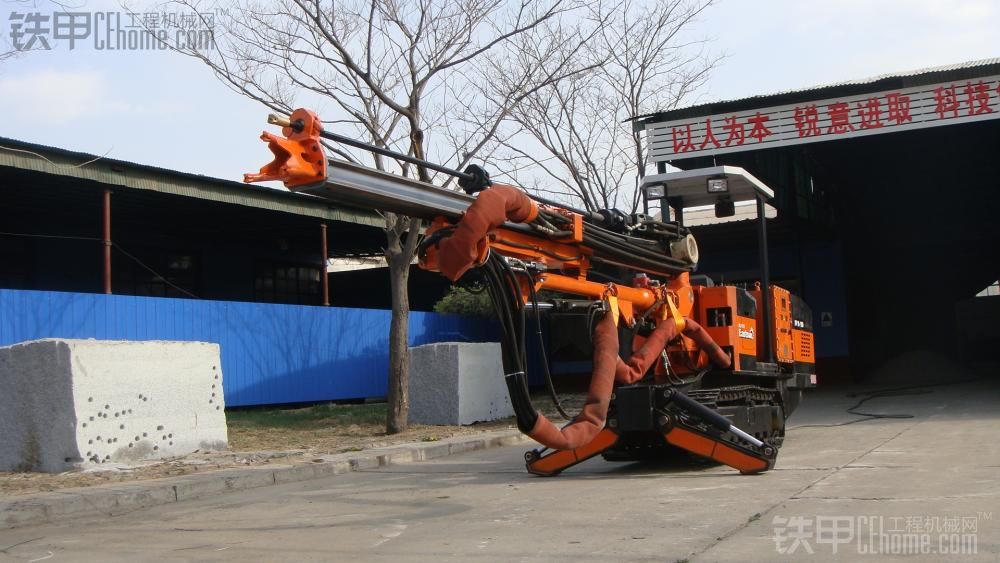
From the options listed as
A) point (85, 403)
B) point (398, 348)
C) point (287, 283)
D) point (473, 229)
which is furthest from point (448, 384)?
point (287, 283)

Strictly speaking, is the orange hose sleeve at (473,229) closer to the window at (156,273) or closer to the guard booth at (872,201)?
the guard booth at (872,201)

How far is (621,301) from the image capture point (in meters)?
8.76

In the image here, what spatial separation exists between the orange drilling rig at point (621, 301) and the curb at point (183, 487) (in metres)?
2.86

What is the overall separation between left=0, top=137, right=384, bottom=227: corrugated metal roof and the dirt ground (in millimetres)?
4314

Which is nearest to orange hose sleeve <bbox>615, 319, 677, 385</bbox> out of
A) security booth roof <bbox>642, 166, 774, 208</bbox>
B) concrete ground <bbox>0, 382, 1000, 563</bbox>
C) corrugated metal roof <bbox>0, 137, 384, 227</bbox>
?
concrete ground <bbox>0, 382, 1000, 563</bbox>

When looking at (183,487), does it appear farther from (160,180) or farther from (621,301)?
(160,180)

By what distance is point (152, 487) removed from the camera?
9.92m

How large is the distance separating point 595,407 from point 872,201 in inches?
972

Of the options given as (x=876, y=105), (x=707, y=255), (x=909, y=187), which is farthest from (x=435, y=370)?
(x=909, y=187)

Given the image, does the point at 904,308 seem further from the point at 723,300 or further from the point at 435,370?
the point at 723,300

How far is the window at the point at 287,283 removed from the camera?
2766 centimetres

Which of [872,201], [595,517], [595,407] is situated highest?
[872,201]

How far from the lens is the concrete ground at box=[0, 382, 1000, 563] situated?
6262 mm

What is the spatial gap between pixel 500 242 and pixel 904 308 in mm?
31763
